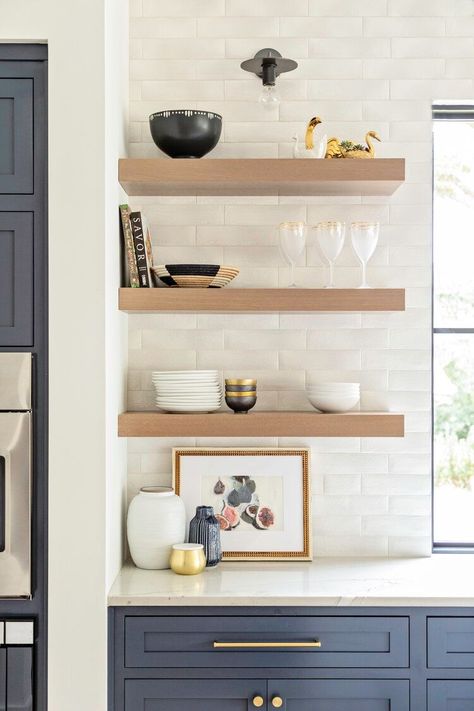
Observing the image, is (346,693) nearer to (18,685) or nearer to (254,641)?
(254,641)

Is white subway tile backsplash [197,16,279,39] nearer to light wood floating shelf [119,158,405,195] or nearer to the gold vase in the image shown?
light wood floating shelf [119,158,405,195]

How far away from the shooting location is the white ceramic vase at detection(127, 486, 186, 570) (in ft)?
7.93

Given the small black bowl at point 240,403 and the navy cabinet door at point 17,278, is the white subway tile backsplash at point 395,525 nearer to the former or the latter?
the small black bowl at point 240,403

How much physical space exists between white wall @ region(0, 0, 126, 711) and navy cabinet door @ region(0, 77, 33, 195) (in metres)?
0.08

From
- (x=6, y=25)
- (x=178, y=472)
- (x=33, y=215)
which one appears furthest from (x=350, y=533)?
(x=6, y=25)

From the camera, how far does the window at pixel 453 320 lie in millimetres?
2801

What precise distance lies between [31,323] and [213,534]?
2.91 feet

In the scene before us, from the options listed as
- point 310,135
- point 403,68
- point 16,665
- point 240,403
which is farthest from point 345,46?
point 16,665

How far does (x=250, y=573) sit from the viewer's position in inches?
95.4

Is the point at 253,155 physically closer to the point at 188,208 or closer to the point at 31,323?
the point at 188,208

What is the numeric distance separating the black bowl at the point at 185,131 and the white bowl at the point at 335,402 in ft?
2.93

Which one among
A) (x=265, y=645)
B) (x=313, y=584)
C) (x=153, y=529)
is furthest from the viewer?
(x=153, y=529)

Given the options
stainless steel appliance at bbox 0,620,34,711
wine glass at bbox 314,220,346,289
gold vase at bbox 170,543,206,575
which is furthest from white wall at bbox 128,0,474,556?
stainless steel appliance at bbox 0,620,34,711

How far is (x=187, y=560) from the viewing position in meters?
2.36
